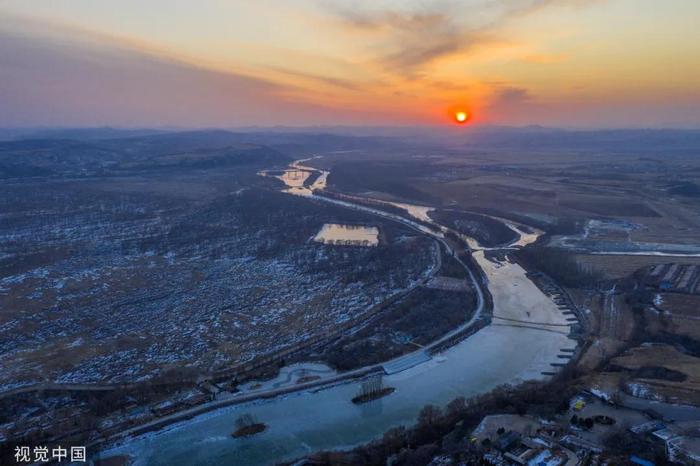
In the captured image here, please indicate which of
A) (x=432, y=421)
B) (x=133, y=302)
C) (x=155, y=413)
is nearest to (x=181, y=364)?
(x=155, y=413)

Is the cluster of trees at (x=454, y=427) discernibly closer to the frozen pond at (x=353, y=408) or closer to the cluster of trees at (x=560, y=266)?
the frozen pond at (x=353, y=408)

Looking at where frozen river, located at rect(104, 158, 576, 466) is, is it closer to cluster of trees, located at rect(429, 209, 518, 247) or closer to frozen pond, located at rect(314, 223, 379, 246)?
cluster of trees, located at rect(429, 209, 518, 247)

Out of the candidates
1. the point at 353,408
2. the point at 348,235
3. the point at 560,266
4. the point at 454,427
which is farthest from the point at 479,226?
the point at 454,427

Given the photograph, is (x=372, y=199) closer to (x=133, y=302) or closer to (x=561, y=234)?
(x=561, y=234)

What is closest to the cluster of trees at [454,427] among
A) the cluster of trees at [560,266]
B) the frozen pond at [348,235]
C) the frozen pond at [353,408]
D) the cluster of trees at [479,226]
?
the frozen pond at [353,408]

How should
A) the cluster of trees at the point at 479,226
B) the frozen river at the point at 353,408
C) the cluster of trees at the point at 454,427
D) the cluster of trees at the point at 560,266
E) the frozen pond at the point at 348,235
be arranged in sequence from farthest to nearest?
the cluster of trees at the point at 479,226
the frozen pond at the point at 348,235
the cluster of trees at the point at 560,266
the frozen river at the point at 353,408
the cluster of trees at the point at 454,427
